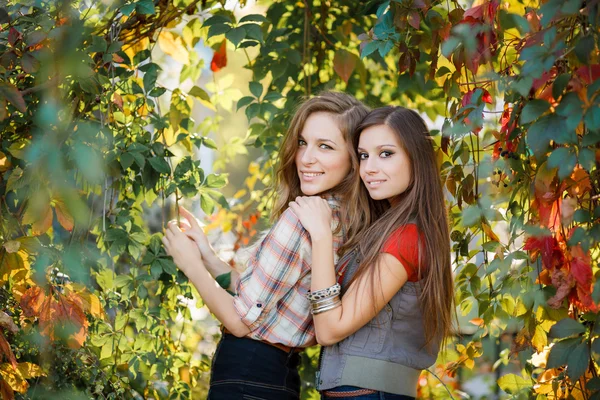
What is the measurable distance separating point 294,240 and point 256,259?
123mm

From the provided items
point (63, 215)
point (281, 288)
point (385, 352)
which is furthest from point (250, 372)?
point (63, 215)

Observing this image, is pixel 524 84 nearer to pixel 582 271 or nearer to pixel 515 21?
pixel 515 21

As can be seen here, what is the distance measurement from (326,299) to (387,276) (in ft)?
0.51

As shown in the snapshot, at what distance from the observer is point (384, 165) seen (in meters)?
1.83

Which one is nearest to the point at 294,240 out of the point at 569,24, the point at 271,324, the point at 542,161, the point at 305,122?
the point at 271,324

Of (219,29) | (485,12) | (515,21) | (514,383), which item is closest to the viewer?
(515,21)

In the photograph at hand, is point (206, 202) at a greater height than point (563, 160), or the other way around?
point (206, 202)

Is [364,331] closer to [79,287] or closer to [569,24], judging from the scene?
[79,287]

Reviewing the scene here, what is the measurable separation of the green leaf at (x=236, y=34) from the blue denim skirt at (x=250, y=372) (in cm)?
80

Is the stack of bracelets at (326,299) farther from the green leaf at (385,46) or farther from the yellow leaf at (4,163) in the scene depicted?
the yellow leaf at (4,163)

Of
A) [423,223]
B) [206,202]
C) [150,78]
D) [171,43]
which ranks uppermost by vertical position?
[171,43]

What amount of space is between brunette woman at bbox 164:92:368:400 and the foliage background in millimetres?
252

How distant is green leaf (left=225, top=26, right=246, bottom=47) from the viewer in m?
1.98

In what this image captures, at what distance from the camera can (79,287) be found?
1.75 m
